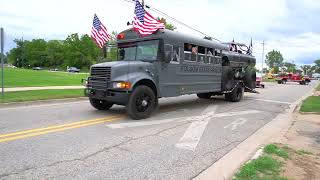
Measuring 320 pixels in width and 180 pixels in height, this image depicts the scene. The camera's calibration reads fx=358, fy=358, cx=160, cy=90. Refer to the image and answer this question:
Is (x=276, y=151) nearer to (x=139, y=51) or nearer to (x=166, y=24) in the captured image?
(x=139, y=51)

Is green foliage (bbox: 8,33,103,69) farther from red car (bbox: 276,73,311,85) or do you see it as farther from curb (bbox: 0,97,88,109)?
curb (bbox: 0,97,88,109)

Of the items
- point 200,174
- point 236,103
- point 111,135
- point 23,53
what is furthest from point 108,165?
point 23,53

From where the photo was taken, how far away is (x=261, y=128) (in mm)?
10188

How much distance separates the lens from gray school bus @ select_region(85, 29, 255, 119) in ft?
33.1

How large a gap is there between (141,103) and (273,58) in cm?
15214

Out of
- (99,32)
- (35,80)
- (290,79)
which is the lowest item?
(35,80)

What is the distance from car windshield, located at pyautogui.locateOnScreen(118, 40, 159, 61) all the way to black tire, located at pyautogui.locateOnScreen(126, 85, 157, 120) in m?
1.21

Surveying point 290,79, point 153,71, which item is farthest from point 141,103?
point 290,79

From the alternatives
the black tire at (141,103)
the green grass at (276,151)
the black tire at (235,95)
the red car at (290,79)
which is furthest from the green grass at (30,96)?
the red car at (290,79)

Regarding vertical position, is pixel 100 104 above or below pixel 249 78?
below

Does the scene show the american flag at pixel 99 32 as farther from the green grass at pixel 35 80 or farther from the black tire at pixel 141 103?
the green grass at pixel 35 80

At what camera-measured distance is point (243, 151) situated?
7.23 meters

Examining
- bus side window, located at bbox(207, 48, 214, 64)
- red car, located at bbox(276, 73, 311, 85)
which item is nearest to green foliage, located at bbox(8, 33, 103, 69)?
red car, located at bbox(276, 73, 311, 85)

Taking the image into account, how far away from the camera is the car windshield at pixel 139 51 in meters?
11.2
